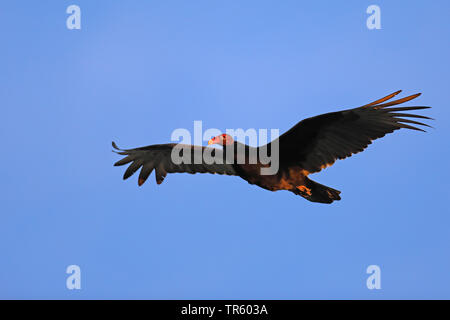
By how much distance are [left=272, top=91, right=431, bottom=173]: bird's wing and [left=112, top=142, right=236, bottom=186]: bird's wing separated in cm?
121

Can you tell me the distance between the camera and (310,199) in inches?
316

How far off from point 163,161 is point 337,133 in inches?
101

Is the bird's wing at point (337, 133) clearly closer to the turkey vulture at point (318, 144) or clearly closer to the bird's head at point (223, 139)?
the turkey vulture at point (318, 144)

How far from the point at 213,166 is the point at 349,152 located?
1889 mm

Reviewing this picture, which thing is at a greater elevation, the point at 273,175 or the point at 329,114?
the point at 329,114

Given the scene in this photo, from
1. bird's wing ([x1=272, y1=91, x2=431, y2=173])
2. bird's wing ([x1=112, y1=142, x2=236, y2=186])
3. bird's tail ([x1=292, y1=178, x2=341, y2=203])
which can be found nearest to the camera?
bird's wing ([x1=272, y1=91, x2=431, y2=173])

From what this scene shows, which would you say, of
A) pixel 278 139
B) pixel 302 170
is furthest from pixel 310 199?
pixel 278 139

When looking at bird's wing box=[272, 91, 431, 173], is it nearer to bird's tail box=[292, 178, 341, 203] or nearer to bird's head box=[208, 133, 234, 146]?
bird's tail box=[292, 178, 341, 203]

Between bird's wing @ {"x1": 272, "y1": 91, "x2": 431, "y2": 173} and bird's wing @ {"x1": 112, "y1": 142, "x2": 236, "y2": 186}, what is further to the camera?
bird's wing @ {"x1": 112, "y1": 142, "x2": 236, "y2": 186}

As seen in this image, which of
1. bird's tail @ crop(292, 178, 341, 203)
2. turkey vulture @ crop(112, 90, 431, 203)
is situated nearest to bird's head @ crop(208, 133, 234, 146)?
turkey vulture @ crop(112, 90, 431, 203)

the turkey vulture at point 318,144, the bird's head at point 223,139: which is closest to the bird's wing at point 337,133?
the turkey vulture at point 318,144

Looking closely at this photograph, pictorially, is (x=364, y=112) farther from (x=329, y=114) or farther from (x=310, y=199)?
(x=310, y=199)

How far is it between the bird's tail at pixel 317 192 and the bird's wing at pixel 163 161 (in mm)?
1216

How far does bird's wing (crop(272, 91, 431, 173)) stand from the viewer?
25.0 feet
